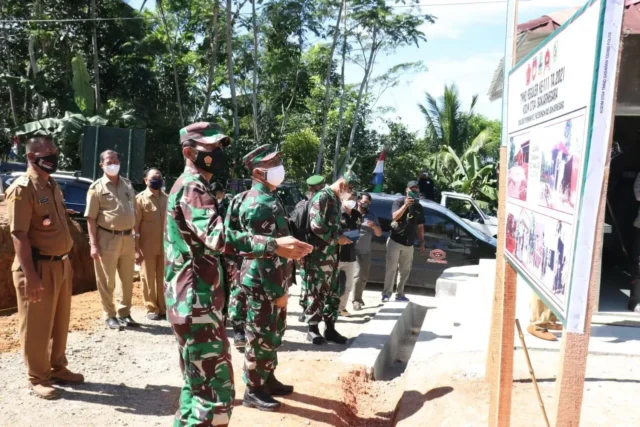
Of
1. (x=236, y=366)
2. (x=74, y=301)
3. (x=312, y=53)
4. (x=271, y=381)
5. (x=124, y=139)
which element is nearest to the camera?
(x=271, y=381)

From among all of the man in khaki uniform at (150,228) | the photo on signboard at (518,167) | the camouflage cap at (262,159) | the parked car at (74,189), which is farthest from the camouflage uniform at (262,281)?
the parked car at (74,189)

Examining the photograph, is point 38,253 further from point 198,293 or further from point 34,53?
point 34,53

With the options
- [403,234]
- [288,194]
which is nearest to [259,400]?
[403,234]

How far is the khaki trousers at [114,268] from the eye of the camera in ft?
20.6

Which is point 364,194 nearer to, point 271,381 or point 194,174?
point 271,381

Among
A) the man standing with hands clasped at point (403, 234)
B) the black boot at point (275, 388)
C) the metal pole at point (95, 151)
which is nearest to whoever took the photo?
the black boot at point (275, 388)

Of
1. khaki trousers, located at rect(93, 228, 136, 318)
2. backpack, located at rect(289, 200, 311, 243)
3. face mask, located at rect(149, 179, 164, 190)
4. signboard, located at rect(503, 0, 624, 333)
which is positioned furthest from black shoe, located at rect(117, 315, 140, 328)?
signboard, located at rect(503, 0, 624, 333)

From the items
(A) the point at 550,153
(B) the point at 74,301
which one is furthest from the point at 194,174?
(B) the point at 74,301

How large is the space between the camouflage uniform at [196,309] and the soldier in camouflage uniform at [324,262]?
291cm

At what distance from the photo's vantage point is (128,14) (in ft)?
67.3

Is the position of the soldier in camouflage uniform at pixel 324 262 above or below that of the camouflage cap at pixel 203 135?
below

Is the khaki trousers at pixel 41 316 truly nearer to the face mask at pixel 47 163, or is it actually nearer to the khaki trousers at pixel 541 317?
the face mask at pixel 47 163

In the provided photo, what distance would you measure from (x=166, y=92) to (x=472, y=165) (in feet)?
39.1

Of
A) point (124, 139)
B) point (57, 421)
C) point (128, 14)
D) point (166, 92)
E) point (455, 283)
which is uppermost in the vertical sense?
point (128, 14)
